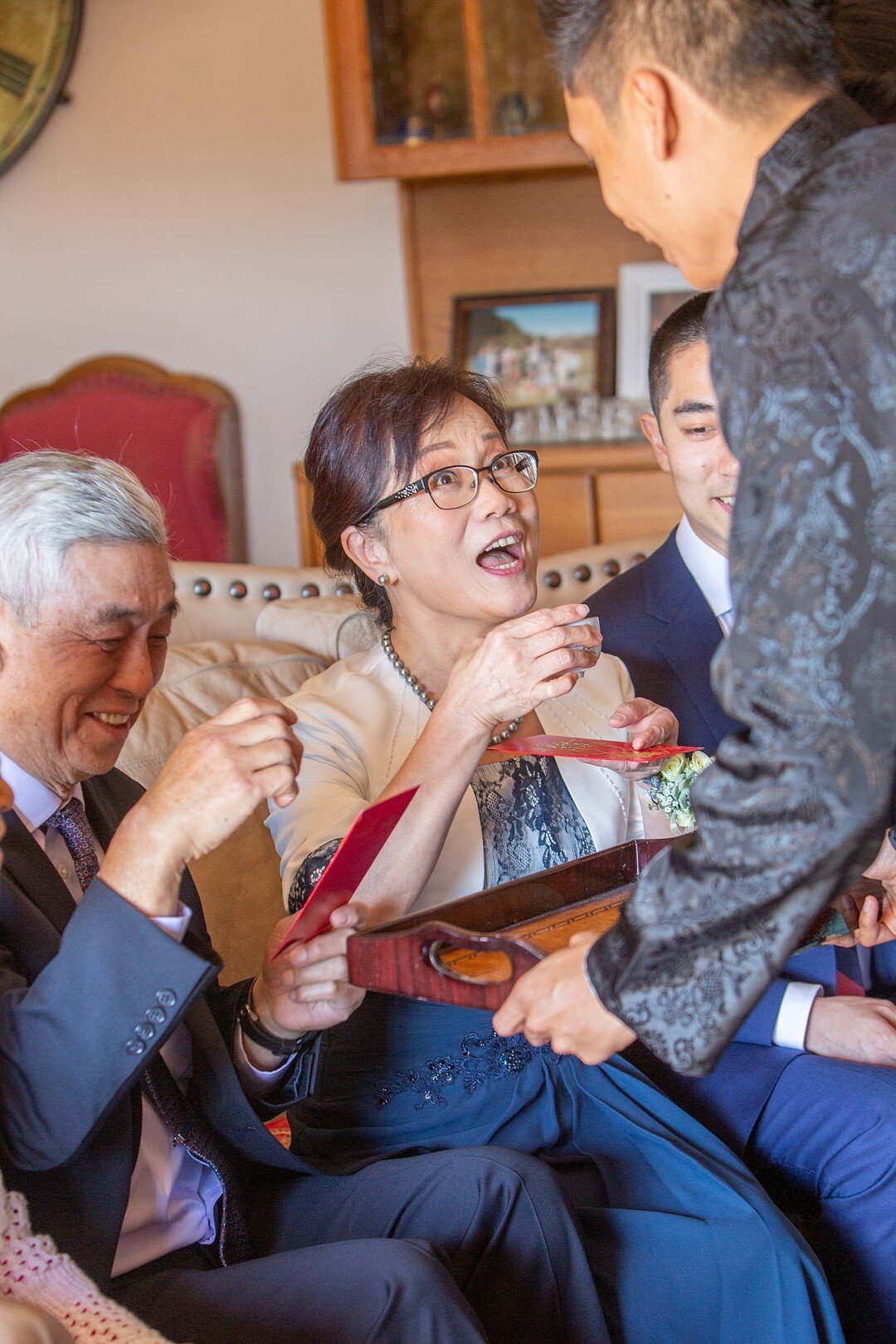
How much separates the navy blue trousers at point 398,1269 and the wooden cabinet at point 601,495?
109 inches

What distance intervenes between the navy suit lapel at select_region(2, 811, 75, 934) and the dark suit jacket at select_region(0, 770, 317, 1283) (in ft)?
0.07

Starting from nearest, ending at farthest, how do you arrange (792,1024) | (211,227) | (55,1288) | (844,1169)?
(55,1288), (844,1169), (792,1024), (211,227)

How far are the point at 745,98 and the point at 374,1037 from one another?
3.95 feet

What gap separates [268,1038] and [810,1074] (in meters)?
0.74

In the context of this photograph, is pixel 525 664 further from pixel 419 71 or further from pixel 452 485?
pixel 419 71

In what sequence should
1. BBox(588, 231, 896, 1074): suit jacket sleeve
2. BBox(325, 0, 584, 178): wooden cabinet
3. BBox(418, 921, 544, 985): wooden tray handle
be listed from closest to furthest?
BBox(588, 231, 896, 1074): suit jacket sleeve, BBox(418, 921, 544, 985): wooden tray handle, BBox(325, 0, 584, 178): wooden cabinet

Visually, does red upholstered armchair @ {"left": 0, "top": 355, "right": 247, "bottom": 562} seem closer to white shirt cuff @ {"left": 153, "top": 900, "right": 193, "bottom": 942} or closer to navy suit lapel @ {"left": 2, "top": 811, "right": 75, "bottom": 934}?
navy suit lapel @ {"left": 2, "top": 811, "right": 75, "bottom": 934}

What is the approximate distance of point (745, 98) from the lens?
116 centimetres

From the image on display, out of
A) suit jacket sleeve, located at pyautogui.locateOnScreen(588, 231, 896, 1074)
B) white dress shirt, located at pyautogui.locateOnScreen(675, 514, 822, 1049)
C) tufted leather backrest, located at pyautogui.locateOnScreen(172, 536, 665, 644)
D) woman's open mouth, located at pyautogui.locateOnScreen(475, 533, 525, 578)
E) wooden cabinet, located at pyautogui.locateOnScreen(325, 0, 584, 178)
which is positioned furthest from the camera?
wooden cabinet, located at pyautogui.locateOnScreen(325, 0, 584, 178)

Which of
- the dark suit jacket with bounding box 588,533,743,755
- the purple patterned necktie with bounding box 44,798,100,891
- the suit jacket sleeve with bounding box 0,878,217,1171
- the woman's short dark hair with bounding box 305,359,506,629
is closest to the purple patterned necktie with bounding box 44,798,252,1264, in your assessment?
the purple patterned necktie with bounding box 44,798,100,891

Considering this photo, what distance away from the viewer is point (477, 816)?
6.14ft

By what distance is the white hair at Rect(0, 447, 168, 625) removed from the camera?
1429 mm

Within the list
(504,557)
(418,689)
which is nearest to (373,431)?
(504,557)

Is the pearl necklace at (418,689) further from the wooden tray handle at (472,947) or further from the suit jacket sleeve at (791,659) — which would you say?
the suit jacket sleeve at (791,659)
